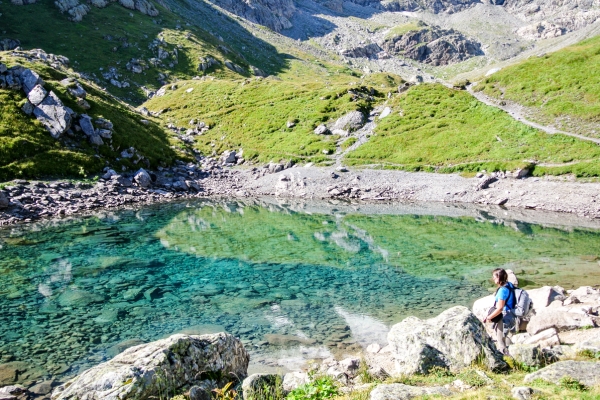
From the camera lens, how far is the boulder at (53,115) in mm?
56812

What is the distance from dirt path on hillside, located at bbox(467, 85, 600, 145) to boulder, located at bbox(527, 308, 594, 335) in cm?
5370

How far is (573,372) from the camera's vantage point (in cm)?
1015

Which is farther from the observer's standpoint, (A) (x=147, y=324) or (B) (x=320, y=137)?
(B) (x=320, y=137)

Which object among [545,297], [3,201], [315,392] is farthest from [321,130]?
[315,392]

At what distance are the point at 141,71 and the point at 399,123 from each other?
311ft

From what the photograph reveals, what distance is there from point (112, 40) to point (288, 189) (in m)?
113

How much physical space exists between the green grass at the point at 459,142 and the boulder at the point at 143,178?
3480 centimetres

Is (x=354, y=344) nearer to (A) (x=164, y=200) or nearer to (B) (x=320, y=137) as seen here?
(A) (x=164, y=200)

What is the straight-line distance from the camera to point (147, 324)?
19.5 metres

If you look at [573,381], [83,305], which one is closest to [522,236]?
[573,381]

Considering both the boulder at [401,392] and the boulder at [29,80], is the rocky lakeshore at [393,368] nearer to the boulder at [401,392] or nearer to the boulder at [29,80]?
the boulder at [401,392]

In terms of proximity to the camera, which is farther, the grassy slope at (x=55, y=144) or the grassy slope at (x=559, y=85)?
the grassy slope at (x=559, y=85)

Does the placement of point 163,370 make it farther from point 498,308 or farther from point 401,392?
point 498,308

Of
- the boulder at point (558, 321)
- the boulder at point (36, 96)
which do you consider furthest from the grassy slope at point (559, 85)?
the boulder at point (36, 96)
